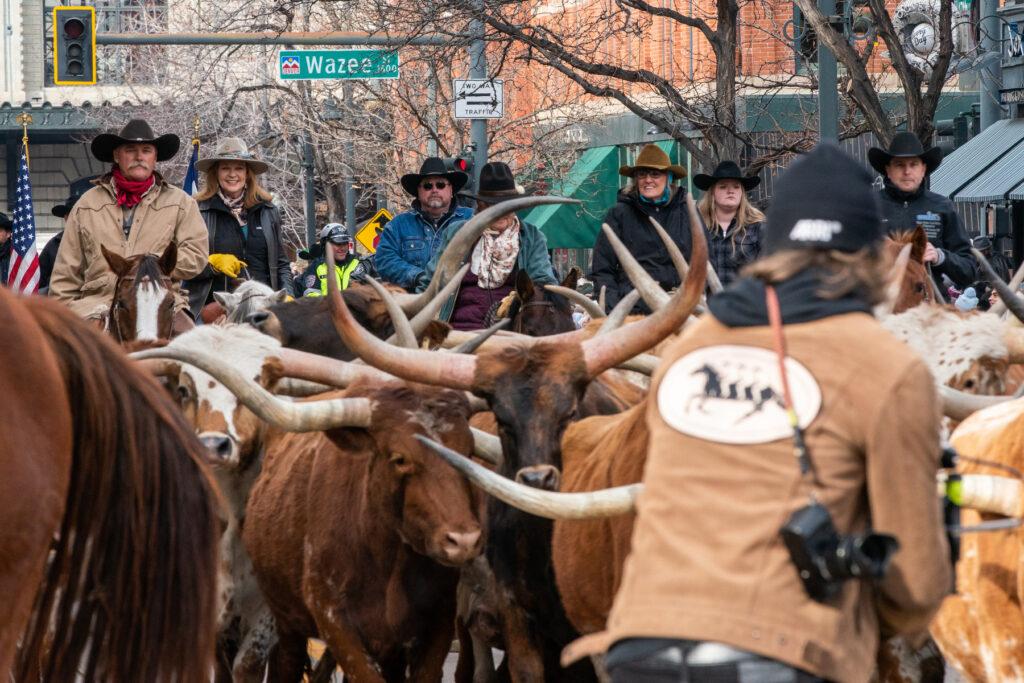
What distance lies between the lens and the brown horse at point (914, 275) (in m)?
8.66

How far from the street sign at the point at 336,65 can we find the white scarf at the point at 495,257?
9732mm

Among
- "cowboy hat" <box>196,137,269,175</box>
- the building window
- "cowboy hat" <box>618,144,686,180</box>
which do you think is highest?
the building window

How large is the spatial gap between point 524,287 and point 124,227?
7.93 ft

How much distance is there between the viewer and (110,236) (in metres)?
10.6

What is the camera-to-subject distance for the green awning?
31969 millimetres

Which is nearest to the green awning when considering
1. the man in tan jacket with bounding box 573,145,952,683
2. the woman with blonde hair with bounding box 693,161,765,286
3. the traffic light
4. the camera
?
the traffic light

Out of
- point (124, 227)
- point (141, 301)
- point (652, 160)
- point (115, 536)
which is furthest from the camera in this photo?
point (652, 160)

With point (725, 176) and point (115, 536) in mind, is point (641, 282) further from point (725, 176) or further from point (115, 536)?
point (725, 176)

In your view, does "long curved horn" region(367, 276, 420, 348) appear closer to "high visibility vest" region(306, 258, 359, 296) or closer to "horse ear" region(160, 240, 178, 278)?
"horse ear" region(160, 240, 178, 278)

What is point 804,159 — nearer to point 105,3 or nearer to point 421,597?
point 421,597

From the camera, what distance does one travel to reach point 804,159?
4078 millimetres

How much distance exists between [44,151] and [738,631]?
60.3 m

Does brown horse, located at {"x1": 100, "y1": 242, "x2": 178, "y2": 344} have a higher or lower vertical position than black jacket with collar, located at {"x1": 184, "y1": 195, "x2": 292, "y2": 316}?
lower

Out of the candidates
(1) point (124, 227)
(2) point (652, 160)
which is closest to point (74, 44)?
(1) point (124, 227)
